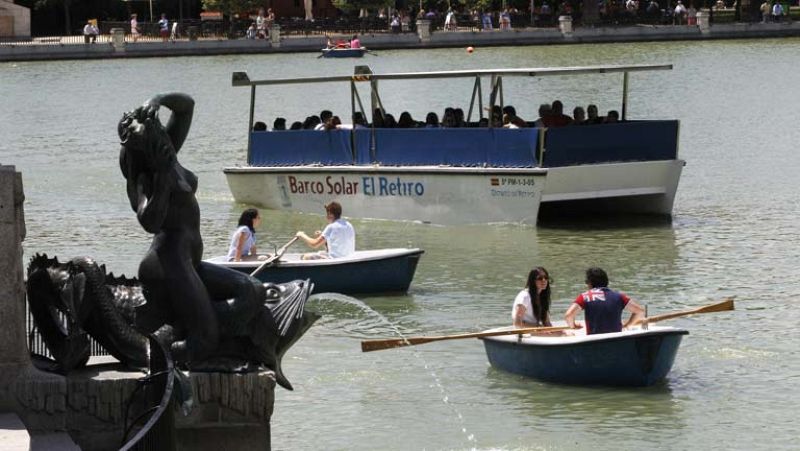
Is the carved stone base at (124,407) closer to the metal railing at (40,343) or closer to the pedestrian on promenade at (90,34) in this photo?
the metal railing at (40,343)

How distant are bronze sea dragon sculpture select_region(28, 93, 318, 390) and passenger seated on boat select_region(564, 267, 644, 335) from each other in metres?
4.21

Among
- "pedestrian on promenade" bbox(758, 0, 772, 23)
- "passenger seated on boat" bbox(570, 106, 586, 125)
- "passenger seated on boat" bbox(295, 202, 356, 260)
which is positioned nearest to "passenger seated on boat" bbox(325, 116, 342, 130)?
"passenger seated on boat" bbox(570, 106, 586, 125)

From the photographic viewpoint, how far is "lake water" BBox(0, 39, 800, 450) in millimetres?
14445

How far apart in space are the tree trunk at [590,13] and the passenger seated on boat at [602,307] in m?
68.9

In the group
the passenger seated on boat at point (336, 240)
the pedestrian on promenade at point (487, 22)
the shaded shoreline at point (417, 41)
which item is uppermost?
the passenger seated on boat at point (336, 240)

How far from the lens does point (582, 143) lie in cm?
2467

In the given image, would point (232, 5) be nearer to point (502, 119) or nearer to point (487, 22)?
point (487, 22)

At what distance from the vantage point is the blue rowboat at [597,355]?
14547 millimetres

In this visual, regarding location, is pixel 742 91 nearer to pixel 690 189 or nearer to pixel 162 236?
pixel 690 189

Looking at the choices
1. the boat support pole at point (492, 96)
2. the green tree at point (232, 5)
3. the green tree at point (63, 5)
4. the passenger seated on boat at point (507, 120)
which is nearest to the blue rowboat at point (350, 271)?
the boat support pole at point (492, 96)

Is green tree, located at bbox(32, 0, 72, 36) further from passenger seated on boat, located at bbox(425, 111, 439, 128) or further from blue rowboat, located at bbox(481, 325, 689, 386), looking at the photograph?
blue rowboat, located at bbox(481, 325, 689, 386)

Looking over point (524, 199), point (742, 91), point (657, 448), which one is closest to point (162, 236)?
point (657, 448)

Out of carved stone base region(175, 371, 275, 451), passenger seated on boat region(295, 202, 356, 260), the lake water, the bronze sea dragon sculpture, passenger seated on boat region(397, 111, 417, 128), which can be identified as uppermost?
the bronze sea dragon sculpture

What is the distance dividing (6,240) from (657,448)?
609 centimetres
